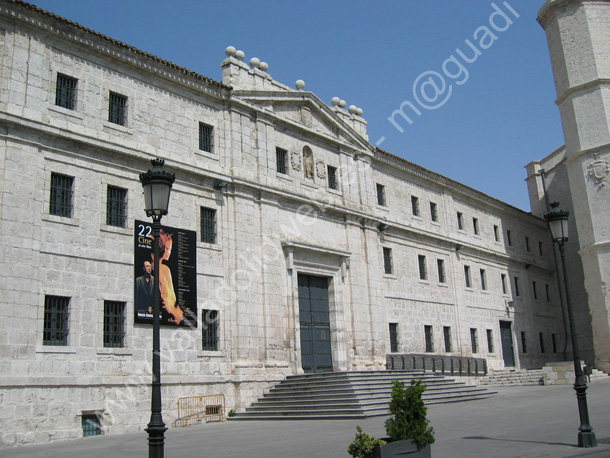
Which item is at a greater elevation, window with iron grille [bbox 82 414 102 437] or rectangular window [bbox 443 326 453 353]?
rectangular window [bbox 443 326 453 353]

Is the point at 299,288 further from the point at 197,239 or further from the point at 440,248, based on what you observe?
the point at 440,248

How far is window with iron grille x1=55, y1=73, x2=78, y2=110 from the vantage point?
59.9 feet

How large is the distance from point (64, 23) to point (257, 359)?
12.3m

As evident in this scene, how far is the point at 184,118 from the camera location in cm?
2173

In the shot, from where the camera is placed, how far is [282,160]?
2517cm

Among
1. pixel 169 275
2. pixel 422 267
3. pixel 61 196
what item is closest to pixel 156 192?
pixel 61 196

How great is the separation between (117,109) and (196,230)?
462 cm

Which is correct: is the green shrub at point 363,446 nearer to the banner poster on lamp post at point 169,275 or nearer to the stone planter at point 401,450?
the stone planter at point 401,450

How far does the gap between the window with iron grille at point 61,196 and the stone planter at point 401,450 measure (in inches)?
492

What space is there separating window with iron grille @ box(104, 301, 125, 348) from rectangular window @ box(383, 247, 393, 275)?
14720mm

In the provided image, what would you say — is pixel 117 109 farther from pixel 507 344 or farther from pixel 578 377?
pixel 507 344

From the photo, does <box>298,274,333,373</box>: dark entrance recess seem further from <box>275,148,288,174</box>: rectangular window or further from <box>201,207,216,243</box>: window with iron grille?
<box>201,207,216,243</box>: window with iron grille

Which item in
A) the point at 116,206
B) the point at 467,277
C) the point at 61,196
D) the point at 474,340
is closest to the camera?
the point at 61,196

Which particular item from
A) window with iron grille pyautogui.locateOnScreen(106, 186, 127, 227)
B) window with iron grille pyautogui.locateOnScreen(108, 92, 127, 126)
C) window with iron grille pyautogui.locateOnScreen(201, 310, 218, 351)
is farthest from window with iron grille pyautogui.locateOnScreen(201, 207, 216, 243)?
window with iron grille pyautogui.locateOnScreen(108, 92, 127, 126)
